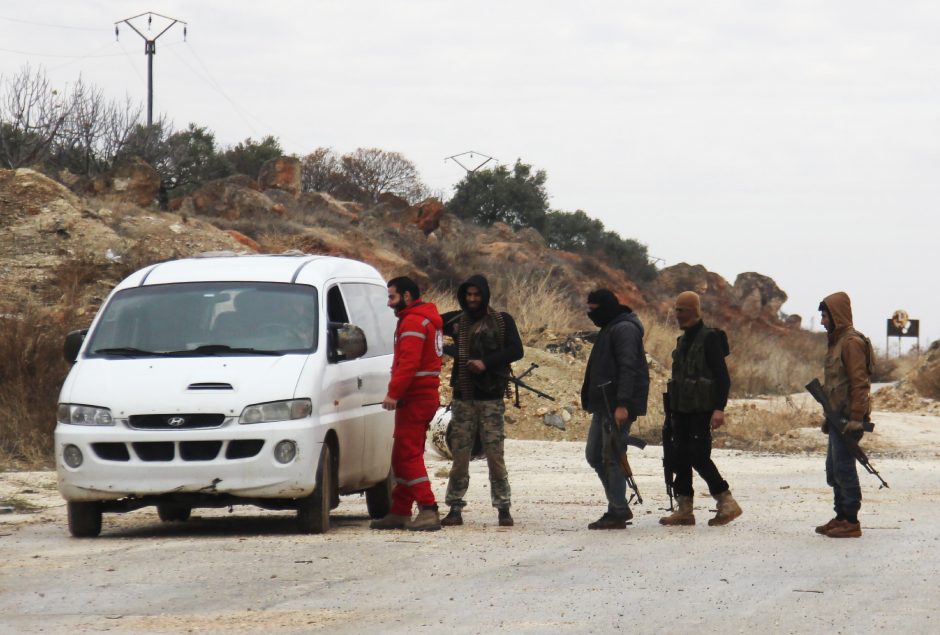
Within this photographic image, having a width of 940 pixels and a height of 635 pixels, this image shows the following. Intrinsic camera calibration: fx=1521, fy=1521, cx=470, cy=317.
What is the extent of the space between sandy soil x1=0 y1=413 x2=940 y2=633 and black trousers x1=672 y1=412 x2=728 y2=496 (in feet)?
1.33

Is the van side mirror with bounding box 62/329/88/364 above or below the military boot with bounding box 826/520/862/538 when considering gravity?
above

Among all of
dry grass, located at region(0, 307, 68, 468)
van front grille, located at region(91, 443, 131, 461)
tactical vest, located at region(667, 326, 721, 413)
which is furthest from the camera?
dry grass, located at region(0, 307, 68, 468)

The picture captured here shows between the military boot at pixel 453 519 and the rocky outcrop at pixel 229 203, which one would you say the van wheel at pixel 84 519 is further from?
the rocky outcrop at pixel 229 203

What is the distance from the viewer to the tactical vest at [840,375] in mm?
11750

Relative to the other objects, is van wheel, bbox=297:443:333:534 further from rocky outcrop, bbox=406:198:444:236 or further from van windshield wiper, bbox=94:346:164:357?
rocky outcrop, bbox=406:198:444:236

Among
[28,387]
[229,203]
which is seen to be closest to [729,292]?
[229,203]

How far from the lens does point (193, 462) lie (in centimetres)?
1101

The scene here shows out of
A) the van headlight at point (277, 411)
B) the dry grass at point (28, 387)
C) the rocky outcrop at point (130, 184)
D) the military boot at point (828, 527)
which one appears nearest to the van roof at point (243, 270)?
the van headlight at point (277, 411)

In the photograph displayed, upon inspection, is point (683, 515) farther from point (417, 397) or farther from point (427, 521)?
point (417, 397)

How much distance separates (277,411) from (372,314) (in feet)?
8.59

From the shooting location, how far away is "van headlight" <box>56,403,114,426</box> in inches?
439

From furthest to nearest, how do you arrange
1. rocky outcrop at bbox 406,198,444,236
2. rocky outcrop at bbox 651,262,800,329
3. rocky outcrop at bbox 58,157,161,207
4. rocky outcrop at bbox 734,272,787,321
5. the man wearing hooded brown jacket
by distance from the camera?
rocky outcrop at bbox 734,272,787,321, rocky outcrop at bbox 651,262,800,329, rocky outcrop at bbox 406,198,444,236, rocky outcrop at bbox 58,157,161,207, the man wearing hooded brown jacket

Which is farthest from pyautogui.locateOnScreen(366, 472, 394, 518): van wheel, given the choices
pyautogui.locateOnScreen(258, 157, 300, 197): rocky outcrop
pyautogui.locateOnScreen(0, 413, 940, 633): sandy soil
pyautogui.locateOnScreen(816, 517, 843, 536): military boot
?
pyautogui.locateOnScreen(258, 157, 300, 197): rocky outcrop

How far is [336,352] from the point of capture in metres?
12.1
